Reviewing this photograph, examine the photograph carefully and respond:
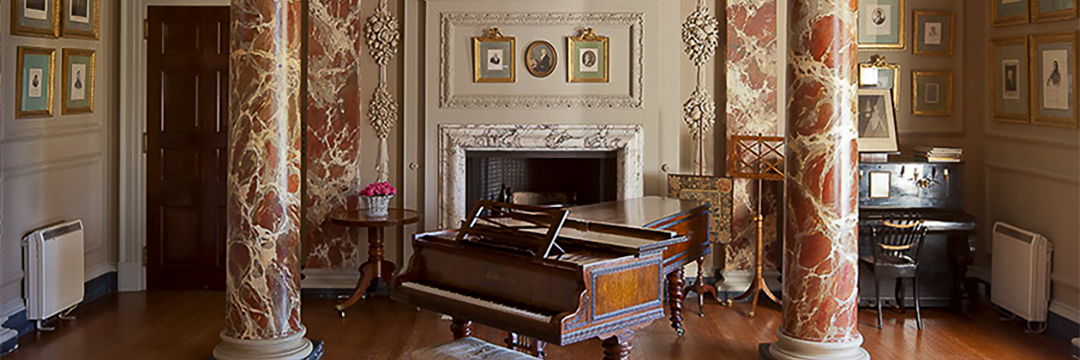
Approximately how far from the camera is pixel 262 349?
20.1ft

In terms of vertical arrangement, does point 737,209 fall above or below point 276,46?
below

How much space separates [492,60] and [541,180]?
122 centimetres

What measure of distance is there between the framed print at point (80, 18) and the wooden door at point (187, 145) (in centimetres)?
48

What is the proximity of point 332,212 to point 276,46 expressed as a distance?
2374 millimetres

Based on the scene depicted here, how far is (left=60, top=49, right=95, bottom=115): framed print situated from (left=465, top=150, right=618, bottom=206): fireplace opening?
2921mm

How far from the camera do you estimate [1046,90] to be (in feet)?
24.0

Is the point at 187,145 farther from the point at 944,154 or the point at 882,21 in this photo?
the point at 944,154

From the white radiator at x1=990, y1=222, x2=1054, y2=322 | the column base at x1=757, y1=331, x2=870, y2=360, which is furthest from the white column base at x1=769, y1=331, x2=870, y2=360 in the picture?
the white radiator at x1=990, y1=222, x2=1054, y2=322

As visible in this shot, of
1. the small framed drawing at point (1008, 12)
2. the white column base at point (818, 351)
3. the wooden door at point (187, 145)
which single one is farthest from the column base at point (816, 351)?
the wooden door at point (187, 145)

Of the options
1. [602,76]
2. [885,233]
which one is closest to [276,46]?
[602,76]

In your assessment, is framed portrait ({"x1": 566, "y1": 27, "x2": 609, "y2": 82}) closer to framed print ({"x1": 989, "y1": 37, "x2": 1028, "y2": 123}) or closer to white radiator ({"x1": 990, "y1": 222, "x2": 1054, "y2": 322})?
framed print ({"x1": 989, "y1": 37, "x2": 1028, "y2": 123})

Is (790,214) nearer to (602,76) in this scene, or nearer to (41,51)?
(602,76)

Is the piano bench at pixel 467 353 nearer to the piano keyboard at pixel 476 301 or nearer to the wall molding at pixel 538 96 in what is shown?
the piano keyboard at pixel 476 301

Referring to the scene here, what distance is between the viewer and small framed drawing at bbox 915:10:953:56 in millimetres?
8414
